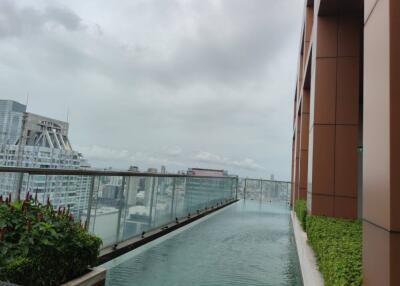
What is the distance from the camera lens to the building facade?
1.60 metres

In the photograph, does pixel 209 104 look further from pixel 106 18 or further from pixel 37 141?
pixel 37 141

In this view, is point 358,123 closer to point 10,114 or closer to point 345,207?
point 345,207

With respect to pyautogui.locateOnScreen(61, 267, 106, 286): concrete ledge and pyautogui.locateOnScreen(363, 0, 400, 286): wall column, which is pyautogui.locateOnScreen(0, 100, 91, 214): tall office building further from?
pyautogui.locateOnScreen(363, 0, 400, 286): wall column

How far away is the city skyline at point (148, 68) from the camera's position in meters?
8.73

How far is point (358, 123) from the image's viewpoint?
15.8 ft

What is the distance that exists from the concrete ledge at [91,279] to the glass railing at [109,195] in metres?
0.85

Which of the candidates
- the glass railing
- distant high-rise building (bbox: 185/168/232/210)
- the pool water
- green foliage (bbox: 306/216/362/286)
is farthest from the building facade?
distant high-rise building (bbox: 185/168/232/210)

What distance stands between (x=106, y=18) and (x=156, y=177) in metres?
5.85

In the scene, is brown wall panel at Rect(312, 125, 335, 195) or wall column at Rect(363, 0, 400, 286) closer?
wall column at Rect(363, 0, 400, 286)

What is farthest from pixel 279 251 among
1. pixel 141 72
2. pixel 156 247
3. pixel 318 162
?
pixel 141 72

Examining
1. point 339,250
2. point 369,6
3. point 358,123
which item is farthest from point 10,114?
point 369,6

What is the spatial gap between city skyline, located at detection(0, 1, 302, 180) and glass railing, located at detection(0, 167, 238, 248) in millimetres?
2082

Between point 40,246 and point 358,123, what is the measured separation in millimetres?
4661

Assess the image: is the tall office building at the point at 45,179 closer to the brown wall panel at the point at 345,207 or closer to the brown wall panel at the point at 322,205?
the brown wall panel at the point at 322,205
